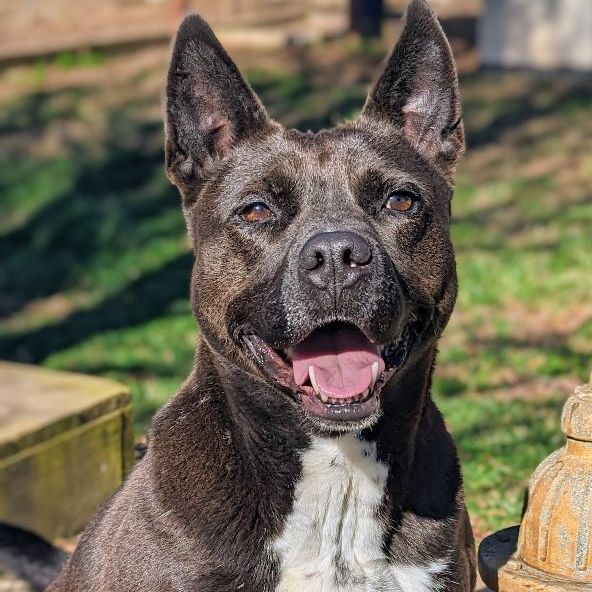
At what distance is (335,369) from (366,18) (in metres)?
16.1

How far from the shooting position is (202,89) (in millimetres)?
4203

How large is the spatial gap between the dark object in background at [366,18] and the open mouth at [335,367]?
51.5 feet

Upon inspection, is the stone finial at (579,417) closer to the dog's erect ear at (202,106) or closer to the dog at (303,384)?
the dog at (303,384)

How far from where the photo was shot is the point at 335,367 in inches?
151

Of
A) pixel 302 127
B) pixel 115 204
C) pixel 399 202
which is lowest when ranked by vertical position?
pixel 115 204

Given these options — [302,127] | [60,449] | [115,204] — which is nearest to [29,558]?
[60,449]

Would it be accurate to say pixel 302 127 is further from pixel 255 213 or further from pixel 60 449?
pixel 255 213

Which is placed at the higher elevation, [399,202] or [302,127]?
[399,202]

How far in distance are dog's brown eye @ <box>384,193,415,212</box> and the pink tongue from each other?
43cm

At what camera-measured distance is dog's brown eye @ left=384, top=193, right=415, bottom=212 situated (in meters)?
4.02

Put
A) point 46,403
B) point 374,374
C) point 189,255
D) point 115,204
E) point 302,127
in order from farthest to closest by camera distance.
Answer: point 302,127 → point 115,204 → point 189,255 → point 46,403 → point 374,374

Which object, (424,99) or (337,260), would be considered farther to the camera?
(424,99)

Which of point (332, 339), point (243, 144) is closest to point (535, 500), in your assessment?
point (332, 339)

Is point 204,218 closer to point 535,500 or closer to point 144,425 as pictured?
point 535,500
